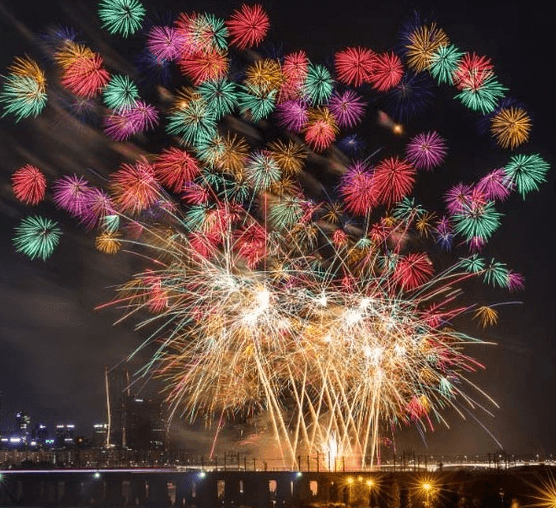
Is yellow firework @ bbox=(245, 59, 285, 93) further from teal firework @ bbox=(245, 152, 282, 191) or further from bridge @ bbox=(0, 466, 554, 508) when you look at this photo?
bridge @ bbox=(0, 466, 554, 508)

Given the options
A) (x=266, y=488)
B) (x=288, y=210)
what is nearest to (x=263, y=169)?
(x=288, y=210)

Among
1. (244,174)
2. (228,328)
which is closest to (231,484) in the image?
(228,328)

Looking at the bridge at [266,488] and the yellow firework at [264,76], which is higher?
the yellow firework at [264,76]

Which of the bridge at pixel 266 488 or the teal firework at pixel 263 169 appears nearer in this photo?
the teal firework at pixel 263 169

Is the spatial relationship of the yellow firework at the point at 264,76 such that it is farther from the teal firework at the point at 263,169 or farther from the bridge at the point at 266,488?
the bridge at the point at 266,488

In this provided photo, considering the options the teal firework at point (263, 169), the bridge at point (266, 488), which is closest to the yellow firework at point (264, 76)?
the teal firework at point (263, 169)

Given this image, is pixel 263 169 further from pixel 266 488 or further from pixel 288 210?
pixel 266 488

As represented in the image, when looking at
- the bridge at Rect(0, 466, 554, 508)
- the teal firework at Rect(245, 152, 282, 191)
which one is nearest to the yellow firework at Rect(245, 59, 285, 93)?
the teal firework at Rect(245, 152, 282, 191)
